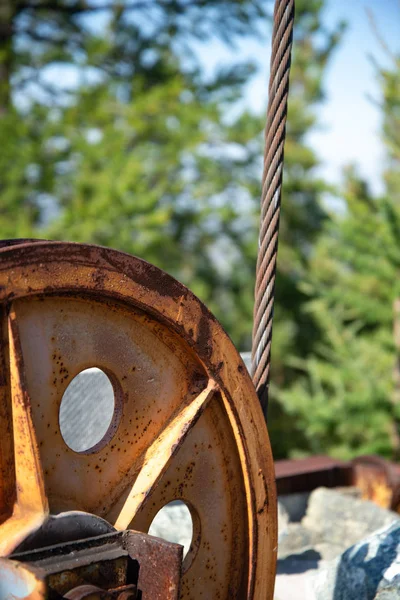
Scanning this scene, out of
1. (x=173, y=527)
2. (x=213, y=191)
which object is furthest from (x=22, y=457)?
(x=213, y=191)

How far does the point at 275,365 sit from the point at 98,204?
563 cm

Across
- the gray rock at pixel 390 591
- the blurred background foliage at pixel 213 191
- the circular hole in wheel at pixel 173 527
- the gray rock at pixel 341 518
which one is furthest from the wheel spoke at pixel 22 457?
the blurred background foliage at pixel 213 191

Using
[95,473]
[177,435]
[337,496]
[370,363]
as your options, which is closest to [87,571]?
[95,473]

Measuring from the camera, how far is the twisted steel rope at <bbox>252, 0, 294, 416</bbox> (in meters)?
1.61

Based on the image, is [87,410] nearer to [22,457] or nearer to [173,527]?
[173,527]

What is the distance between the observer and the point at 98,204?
9164 millimetres

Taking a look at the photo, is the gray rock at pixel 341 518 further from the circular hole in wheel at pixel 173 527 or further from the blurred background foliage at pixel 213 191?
the blurred background foliage at pixel 213 191

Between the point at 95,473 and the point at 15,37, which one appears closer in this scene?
the point at 95,473

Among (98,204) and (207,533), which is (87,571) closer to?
(207,533)

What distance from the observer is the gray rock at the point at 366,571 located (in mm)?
1835

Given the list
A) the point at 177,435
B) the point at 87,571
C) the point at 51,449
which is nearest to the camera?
the point at 87,571

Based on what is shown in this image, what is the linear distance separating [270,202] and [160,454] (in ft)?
2.04

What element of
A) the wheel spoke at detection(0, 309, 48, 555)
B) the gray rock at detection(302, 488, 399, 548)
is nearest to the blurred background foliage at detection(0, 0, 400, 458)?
the gray rock at detection(302, 488, 399, 548)

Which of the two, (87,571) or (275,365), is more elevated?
(275,365)
